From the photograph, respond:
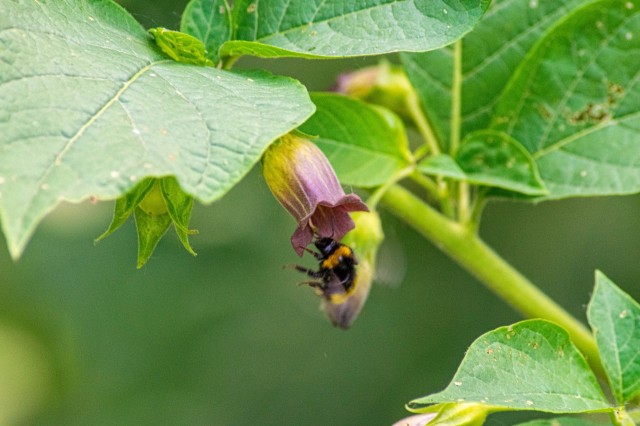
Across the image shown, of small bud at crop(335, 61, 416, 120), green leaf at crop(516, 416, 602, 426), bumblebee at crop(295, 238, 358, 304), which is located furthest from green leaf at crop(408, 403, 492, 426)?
small bud at crop(335, 61, 416, 120)

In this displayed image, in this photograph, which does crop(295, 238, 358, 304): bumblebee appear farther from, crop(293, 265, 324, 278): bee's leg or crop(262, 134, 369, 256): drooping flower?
crop(262, 134, 369, 256): drooping flower

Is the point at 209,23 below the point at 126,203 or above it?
above

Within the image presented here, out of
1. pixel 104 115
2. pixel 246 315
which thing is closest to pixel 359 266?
pixel 104 115

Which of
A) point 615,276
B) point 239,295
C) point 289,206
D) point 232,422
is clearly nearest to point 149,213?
point 289,206

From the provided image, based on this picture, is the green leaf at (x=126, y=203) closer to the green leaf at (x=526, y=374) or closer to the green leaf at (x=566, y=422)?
the green leaf at (x=526, y=374)

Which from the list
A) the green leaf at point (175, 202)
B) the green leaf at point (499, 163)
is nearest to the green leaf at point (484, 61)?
the green leaf at point (499, 163)

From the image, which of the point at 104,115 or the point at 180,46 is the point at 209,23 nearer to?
the point at 180,46
